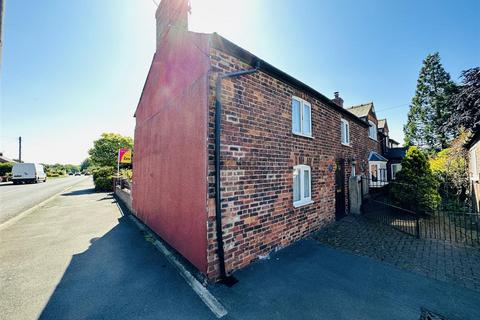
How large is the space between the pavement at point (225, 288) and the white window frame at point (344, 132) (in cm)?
586

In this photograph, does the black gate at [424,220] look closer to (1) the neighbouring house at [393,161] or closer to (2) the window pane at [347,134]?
(2) the window pane at [347,134]

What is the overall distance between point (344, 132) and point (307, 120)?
395cm

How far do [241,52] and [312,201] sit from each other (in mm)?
5075

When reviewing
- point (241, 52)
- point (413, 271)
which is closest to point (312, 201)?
point (413, 271)

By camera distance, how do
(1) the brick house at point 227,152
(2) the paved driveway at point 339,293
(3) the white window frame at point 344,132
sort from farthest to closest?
(3) the white window frame at point 344,132 < (1) the brick house at point 227,152 < (2) the paved driveway at point 339,293

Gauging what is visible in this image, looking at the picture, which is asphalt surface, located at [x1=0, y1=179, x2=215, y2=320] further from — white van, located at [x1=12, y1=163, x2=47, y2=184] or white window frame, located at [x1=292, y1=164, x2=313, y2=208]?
white van, located at [x1=12, y1=163, x2=47, y2=184]

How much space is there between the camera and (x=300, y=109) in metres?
6.70

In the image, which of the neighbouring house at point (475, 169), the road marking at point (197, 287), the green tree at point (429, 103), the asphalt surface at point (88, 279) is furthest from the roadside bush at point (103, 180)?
the green tree at point (429, 103)

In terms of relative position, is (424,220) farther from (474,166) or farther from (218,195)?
(218,195)

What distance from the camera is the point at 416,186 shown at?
8422mm

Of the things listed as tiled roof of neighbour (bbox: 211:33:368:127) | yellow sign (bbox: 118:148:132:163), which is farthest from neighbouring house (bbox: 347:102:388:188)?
yellow sign (bbox: 118:148:132:163)

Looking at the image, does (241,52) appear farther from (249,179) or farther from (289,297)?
(289,297)

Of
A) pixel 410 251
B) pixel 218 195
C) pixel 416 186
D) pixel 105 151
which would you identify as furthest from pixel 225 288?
pixel 105 151

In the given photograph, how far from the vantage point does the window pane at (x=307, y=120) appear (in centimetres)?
694
